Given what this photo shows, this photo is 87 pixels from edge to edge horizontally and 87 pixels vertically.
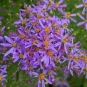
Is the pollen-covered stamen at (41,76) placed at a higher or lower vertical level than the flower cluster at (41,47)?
lower

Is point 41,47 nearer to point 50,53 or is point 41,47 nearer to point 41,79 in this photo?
point 50,53

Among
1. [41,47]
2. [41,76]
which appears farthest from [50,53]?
[41,76]

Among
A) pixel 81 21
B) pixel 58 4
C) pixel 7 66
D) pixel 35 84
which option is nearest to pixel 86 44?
pixel 81 21

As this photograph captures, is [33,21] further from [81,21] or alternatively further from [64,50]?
[81,21]

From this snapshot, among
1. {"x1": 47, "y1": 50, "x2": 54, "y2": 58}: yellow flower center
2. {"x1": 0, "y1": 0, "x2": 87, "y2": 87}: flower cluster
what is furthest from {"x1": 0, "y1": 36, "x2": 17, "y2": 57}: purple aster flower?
{"x1": 47, "y1": 50, "x2": 54, "y2": 58}: yellow flower center

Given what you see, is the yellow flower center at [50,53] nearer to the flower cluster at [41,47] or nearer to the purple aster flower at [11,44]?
the flower cluster at [41,47]

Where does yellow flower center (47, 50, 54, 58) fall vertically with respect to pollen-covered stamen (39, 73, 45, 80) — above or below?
above

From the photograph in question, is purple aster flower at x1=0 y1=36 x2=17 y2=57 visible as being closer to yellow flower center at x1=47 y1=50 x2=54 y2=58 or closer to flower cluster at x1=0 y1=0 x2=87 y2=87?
flower cluster at x1=0 y1=0 x2=87 y2=87

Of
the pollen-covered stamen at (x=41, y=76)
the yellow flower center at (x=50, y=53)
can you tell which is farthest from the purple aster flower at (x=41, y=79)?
the yellow flower center at (x=50, y=53)

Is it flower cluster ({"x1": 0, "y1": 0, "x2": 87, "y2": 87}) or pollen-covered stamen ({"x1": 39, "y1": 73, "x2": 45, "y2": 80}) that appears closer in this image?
flower cluster ({"x1": 0, "y1": 0, "x2": 87, "y2": 87})
